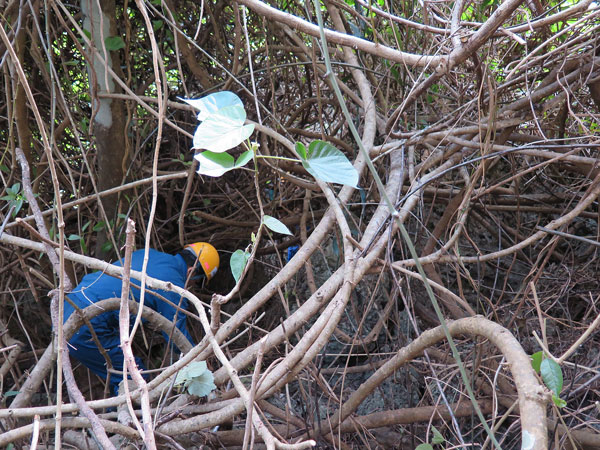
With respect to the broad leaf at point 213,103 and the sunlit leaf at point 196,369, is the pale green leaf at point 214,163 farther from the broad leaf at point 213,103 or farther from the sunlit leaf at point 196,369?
the sunlit leaf at point 196,369

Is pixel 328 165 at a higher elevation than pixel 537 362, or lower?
higher

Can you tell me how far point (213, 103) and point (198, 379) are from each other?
0.76 meters

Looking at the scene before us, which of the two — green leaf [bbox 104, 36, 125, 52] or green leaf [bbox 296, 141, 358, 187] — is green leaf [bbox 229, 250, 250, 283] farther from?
green leaf [bbox 104, 36, 125, 52]

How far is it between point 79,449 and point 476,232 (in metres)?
2.10

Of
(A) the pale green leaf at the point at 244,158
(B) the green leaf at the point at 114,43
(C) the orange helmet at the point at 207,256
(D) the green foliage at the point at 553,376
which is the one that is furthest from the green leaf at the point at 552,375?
(C) the orange helmet at the point at 207,256

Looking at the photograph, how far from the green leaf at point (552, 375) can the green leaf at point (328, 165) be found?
48 cm

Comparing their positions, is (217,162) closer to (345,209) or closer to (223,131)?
(223,131)

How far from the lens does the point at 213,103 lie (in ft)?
2.53

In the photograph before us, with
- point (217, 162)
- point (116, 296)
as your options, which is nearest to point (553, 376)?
point (217, 162)

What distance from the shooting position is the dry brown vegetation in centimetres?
135

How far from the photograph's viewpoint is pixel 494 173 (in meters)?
2.77

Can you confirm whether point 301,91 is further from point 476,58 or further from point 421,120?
point 476,58

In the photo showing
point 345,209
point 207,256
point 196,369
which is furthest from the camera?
point 207,256

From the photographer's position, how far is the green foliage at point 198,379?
4.18ft
